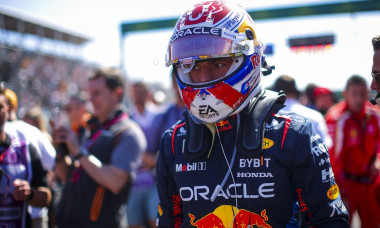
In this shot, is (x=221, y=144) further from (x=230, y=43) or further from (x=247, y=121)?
(x=230, y=43)

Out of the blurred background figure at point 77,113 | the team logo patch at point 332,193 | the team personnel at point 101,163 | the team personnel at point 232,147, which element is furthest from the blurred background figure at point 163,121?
the team logo patch at point 332,193

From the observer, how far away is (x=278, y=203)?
166cm

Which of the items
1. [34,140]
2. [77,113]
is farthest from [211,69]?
[77,113]

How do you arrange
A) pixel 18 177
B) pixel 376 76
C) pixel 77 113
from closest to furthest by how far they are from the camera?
pixel 376 76 < pixel 18 177 < pixel 77 113

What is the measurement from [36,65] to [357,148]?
18362mm

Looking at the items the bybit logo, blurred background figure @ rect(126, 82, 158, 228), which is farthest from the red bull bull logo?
blurred background figure @ rect(126, 82, 158, 228)

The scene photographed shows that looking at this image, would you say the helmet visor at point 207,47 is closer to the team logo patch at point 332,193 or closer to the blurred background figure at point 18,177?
the team logo patch at point 332,193

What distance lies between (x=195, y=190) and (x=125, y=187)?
1787 millimetres

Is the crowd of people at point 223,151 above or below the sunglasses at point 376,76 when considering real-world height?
below

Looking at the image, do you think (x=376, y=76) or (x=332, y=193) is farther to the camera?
(x=376, y=76)

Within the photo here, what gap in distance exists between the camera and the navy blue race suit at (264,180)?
165 cm

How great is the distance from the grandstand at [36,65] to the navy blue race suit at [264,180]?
1200 cm

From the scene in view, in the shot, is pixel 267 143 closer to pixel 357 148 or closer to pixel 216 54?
pixel 216 54

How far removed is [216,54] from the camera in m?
1.79
